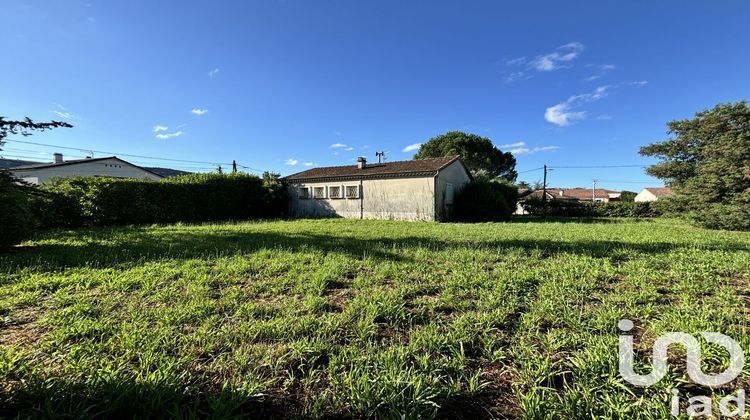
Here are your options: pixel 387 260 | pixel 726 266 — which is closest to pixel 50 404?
pixel 387 260

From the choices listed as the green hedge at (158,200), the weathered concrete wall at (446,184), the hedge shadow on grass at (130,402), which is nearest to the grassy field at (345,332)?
the hedge shadow on grass at (130,402)

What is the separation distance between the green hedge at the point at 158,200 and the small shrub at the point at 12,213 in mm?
4266

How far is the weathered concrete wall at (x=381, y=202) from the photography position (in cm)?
1614

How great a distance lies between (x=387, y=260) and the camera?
18.2 ft

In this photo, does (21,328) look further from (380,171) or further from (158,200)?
(380,171)

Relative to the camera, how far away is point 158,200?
545 inches

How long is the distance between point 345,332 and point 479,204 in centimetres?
1555

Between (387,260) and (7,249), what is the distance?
7.75 meters

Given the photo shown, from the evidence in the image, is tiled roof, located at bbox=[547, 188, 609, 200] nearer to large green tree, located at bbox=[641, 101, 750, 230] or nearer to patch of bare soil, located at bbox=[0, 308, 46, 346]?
large green tree, located at bbox=[641, 101, 750, 230]

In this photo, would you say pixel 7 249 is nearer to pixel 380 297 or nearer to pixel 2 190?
pixel 2 190

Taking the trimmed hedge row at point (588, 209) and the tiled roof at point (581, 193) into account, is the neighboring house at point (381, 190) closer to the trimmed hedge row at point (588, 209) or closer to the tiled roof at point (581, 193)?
the trimmed hedge row at point (588, 209)

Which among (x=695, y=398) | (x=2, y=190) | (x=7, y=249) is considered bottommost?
(x=695, y=398)

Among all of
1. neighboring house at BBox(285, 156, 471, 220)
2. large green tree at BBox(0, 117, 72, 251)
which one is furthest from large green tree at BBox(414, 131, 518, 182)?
large green tree at BBox(0, 117, 72, 251)

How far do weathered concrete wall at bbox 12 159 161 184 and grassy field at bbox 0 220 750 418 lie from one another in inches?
869
